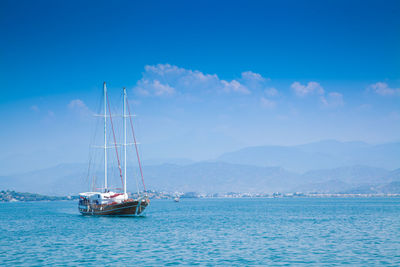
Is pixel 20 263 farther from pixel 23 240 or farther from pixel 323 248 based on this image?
pixel 323 248

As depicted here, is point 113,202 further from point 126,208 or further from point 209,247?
point 209,247

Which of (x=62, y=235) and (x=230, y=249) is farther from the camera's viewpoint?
(x=62, y=235)

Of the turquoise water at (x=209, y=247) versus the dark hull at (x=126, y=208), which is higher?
the dark hull at (x=126, y=208)

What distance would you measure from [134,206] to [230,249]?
46.5m

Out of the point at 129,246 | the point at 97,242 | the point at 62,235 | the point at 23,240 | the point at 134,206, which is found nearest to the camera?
the point at 129,246

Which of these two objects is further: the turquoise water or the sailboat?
the sailboat

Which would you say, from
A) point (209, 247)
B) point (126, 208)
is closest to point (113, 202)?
point (126, 208)

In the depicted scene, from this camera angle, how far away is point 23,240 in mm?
53156

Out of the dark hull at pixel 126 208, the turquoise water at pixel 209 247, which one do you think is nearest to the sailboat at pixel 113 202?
the dark hull at pixel 126 208

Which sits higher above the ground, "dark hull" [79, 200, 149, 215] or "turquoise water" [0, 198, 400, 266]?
"dark hull" [79, 200, 149, 215]

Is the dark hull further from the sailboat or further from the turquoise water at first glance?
the turquoise water

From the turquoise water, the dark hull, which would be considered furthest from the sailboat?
the turquoise water

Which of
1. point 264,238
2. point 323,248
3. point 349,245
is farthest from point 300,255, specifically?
point 264,238

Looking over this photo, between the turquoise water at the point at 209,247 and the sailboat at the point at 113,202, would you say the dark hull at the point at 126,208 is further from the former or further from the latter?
the turquoise water at the point at 209,247
